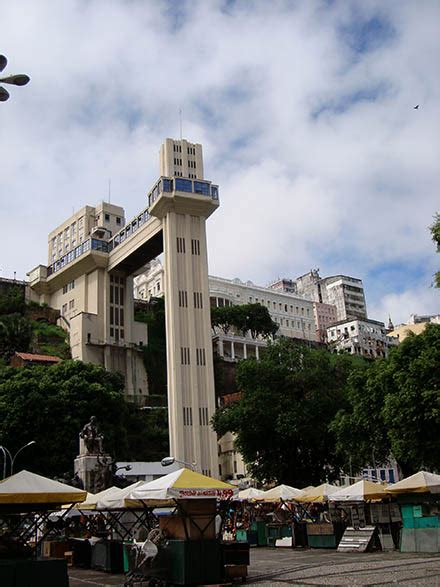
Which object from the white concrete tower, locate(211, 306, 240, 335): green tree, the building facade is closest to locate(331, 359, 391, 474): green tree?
the white concrete tower

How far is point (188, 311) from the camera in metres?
61.2

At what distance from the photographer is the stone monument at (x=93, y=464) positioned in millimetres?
A: 29703

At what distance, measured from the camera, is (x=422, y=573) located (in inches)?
509

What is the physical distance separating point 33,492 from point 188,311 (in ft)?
163

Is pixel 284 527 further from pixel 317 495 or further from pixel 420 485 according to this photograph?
pixel 420 485

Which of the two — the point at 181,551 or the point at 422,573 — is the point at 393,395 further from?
the point at 181,551

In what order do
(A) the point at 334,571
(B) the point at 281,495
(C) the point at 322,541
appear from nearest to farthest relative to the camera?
(A) the point at 334,571, (C) the point at 322,541, (B) the point at 281,495

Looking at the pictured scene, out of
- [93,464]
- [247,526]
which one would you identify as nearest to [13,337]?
[93,464]

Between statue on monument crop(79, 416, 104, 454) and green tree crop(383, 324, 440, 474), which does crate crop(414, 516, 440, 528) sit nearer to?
green tree crop(383, 324, 440, 474)

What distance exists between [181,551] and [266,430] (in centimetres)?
2316

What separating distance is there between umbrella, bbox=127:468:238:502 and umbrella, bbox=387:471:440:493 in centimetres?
635

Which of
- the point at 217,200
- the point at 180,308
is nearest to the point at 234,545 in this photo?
the point at 180,308

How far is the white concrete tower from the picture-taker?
56.5 meters

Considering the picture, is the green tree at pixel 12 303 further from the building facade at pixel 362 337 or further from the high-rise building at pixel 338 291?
the high-rise building at pixel 338 291
